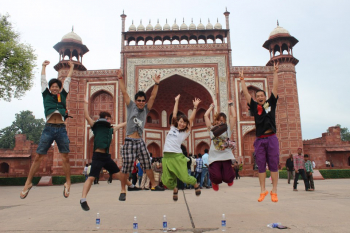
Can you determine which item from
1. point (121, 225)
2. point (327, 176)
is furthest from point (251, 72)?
point (121, 225)

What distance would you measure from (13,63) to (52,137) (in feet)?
47.6

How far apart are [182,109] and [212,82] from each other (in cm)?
518

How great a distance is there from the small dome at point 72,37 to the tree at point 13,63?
29.6 feet

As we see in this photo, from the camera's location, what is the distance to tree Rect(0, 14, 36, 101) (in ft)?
54.8

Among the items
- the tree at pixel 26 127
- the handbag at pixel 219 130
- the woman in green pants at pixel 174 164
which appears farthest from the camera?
the tree at pixel 26 127

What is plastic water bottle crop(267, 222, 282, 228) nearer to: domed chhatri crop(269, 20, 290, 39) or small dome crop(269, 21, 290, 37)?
domed chhatri crop(269, 20, 290, 39)

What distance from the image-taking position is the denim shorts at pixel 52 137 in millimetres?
4879

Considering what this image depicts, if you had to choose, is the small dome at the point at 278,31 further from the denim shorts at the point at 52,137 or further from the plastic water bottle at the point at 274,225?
the plastic water bottle at the point at 274,225

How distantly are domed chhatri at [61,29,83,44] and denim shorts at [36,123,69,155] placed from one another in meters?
24.1

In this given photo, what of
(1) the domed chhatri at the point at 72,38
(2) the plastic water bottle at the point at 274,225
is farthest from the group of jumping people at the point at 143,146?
(1) the domed chhatri at the point at 72,38

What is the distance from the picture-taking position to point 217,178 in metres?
5.05

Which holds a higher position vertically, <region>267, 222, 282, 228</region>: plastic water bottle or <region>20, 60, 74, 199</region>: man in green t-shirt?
<region>20, 60, 74, 199</region>: man in green t-shirt

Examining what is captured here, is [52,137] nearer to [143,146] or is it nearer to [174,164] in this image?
[143,146]

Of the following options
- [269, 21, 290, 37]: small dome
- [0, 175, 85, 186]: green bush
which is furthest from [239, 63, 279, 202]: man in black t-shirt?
[269, 21, 290, 37]: small dome
